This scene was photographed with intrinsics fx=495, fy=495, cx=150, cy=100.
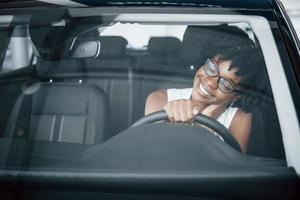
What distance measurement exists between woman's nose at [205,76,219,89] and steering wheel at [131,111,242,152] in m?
0.14

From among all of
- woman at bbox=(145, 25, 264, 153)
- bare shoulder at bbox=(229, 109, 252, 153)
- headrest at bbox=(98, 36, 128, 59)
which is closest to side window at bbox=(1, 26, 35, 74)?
headrest at bbox=(98, 36, 128, 59)

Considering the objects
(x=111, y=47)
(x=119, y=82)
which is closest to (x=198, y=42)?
(x=119, y=82)

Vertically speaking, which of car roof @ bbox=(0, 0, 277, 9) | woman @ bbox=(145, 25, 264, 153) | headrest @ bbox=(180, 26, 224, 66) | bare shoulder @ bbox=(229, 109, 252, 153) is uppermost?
car roof @ bbox=(0, 0, 277, 9)

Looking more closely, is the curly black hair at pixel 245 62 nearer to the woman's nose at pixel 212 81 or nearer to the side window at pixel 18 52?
the woman's nose at pixel 212 81

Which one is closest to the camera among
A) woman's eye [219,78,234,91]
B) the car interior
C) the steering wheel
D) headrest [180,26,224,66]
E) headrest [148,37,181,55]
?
the car interior

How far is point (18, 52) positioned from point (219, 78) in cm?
108

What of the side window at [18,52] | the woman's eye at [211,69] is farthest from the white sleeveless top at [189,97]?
the side window at [18,52]

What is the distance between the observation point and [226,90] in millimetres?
1806

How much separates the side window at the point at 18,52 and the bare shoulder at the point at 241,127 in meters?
0.95

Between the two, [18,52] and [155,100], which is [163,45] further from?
[18,52]

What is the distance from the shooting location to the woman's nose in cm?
181

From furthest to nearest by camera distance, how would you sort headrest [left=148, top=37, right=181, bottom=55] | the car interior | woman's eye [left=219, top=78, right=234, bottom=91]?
1. headrest [left=148, top=37, right=181, bottom=55]
2. woman's eye [left=219, top=78, right=234, bottom=91]
3. the car interior

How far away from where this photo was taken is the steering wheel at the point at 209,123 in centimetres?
169

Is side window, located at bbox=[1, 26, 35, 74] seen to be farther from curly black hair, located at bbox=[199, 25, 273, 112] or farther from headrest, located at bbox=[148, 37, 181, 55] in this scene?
curly black hair, located at bbox=[199, 25, 273, 112]
